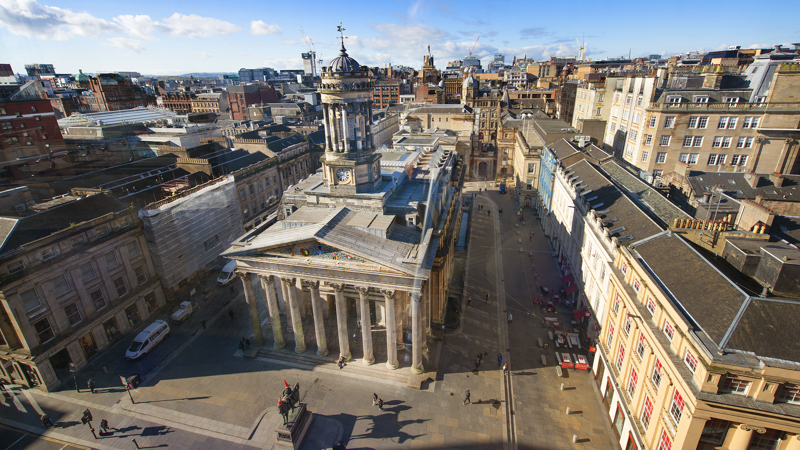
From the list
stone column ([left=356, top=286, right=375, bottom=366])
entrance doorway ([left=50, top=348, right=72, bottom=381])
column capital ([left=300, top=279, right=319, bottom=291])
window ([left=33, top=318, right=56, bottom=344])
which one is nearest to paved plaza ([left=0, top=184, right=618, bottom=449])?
stone column ([left=356, top=286, right=375, bottom=366])

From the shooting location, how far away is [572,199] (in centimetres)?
4844

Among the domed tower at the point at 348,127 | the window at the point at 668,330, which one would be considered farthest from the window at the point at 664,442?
the domed tower at the point at 348,127

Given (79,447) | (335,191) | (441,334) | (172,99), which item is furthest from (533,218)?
(172,99)

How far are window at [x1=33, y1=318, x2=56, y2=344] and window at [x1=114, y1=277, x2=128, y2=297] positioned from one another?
6493 mm

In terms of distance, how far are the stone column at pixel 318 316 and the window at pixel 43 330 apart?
2304 centimetres

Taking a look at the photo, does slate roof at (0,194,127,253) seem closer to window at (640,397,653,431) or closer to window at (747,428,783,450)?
window at (640,397,653,431)

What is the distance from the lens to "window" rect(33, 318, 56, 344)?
3206cm

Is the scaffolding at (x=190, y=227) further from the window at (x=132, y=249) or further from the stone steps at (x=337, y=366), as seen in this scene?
the stone steps at (x=337, y=366)

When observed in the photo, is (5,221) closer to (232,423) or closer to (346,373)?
(232,423)

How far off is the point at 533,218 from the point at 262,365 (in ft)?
183

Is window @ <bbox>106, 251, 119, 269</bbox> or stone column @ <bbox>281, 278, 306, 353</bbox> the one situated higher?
window @ <bbox>106, 251, 119, 269</bbox>

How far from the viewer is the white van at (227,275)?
48.5 metres

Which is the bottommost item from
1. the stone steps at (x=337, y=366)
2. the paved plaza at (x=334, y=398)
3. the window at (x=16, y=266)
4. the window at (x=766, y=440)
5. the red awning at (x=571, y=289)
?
the paved plaza at (x=334, y=398)

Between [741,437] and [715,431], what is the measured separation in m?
1.01
